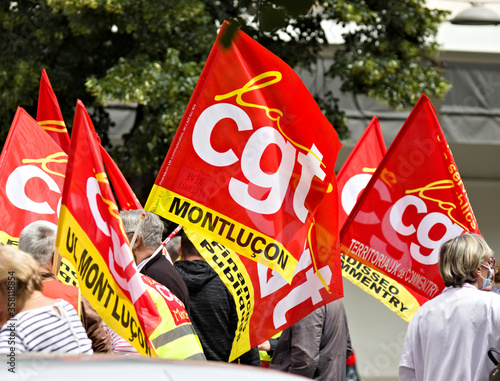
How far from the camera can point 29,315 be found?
2918 mm

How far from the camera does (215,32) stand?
28.9 feet

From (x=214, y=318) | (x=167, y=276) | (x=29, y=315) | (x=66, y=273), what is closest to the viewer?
(x=29, y=315)

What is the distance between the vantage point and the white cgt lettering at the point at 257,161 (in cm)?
425

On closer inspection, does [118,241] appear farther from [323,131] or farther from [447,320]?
[447,320]

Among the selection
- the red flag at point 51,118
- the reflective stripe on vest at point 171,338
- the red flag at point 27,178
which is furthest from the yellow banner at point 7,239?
the reflective stripe on vest at point 171,338

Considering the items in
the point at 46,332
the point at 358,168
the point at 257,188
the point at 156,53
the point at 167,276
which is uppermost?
the point at 156,53

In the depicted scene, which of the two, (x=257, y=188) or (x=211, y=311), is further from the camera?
(x=211, y=311)

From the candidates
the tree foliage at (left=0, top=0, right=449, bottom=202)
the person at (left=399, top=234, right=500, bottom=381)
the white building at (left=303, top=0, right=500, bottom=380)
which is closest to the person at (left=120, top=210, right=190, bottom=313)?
the person at (left=399, top=234, right=500, bottom=381)

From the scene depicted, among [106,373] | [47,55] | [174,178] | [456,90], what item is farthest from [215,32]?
[106,373]

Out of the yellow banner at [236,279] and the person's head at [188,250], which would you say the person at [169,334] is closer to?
the yellow banner at [236,279]

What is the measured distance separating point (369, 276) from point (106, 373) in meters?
3.55

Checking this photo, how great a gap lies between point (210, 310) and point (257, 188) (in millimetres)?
940

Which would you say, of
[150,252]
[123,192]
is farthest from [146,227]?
[123,192]

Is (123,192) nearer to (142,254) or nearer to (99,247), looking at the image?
(142,254)
